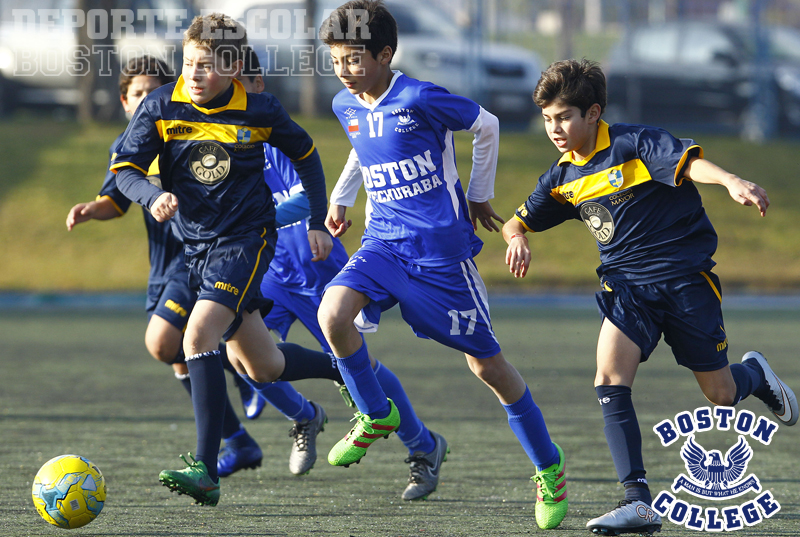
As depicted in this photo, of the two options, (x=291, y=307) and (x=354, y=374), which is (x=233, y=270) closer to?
(x=354, y=374)

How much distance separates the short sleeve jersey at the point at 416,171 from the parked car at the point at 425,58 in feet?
38.8

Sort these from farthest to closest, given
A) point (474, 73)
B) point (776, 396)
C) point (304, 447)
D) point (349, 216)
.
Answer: point (474, 73) < point (349, 216) < point (304, 447) < point (776, 396)

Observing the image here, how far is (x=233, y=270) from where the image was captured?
3.85m

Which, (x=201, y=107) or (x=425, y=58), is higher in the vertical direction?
(x=201, y=107)

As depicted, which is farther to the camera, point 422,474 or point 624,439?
point 422,474

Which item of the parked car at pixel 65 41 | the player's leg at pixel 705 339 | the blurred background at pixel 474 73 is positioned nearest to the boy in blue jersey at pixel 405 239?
the player's leg at pixel 705 339

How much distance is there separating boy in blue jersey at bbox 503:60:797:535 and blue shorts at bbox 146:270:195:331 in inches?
61.7

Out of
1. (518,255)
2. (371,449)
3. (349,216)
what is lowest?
(349,216)

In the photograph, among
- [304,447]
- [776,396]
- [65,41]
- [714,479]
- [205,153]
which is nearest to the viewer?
[714,479]

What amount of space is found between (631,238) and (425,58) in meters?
12.4

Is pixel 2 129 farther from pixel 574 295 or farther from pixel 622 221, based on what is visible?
pixel 622 221

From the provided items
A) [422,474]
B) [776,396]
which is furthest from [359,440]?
[776,396]

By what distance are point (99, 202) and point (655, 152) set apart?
231cm

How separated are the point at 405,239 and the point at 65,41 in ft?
46.1
